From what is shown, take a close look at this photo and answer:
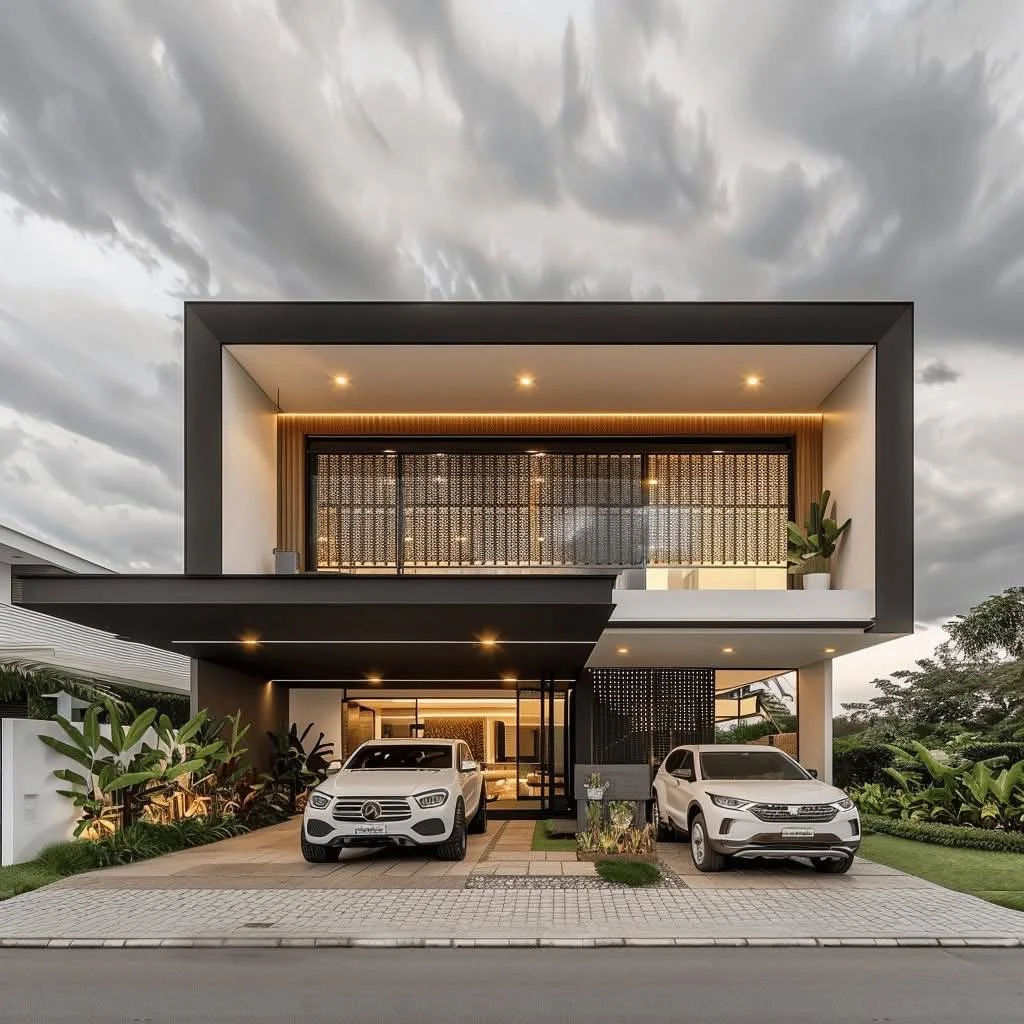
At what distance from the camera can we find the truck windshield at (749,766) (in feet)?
43.4

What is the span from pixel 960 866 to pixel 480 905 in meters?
6.43

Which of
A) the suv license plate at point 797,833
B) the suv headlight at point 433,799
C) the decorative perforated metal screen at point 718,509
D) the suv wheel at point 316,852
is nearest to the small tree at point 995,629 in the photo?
the decorative perforated metal screen at point 718,509

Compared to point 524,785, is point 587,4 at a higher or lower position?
higher

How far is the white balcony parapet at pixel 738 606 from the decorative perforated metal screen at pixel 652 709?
15.0 feet

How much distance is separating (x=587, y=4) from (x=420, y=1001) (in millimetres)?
11544

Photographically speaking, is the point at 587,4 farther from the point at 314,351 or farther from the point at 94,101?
the point at 94,101

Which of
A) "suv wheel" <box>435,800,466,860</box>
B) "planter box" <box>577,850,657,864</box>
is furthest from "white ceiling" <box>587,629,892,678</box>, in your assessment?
"suv wheel" <box>435,800,466,860</box>

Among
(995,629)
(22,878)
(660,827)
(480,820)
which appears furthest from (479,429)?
(995,629)

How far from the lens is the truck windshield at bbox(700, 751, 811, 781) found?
13.2 meters

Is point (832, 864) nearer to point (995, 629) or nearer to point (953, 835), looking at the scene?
point (953, 835)

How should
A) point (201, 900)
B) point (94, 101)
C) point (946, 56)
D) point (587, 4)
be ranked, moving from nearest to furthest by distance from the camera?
point (201, 900)
point (587, 4)
point (946, 56)
point (94, 101)

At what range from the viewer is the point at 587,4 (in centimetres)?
1304

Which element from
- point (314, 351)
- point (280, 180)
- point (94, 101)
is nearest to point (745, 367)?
point (314, 351)

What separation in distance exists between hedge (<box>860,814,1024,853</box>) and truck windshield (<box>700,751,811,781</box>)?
2.90m
